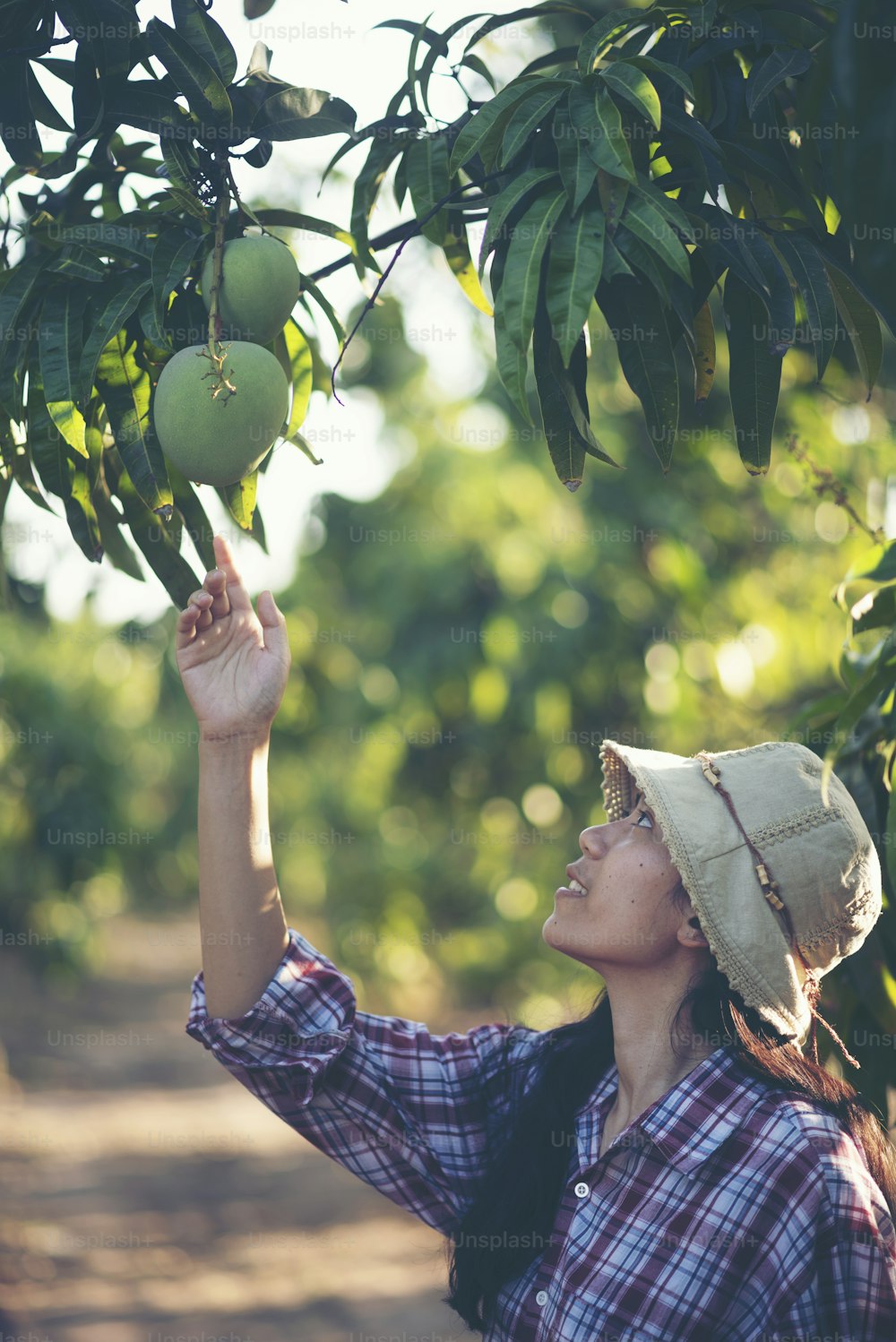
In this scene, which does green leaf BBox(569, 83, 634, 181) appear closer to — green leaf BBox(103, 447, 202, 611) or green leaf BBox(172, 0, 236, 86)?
green leaf BBox(172, 0, 236, 86)

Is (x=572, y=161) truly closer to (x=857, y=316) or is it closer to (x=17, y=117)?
(x=857, y=316)

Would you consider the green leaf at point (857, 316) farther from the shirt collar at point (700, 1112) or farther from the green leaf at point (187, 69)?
the shirt collar at point (700, 1112)

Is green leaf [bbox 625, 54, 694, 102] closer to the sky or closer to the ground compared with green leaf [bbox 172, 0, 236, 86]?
closer to the ground

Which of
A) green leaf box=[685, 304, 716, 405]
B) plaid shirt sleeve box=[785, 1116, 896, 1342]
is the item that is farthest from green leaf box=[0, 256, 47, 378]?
plaid shirt sleeve box=[785, 1116, 896, 1342]

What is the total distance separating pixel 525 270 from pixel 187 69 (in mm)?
365

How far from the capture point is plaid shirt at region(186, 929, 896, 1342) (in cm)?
113

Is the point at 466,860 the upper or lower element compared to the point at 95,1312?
upper

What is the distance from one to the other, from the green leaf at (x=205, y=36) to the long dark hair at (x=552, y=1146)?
3.11 feet

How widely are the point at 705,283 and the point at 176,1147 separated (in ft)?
19.4

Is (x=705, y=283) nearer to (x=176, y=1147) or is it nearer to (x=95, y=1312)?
(x=95, y=1312)

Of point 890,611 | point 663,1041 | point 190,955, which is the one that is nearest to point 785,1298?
point 663,1041

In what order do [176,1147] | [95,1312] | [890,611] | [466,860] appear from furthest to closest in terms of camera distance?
[466,860]
[176,1147]
[95,1312]
[890,611]

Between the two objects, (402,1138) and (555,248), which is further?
(402,1138)

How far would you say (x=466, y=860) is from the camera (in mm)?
6715
